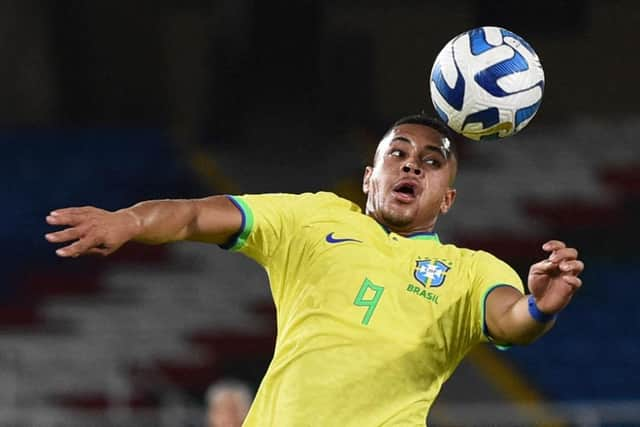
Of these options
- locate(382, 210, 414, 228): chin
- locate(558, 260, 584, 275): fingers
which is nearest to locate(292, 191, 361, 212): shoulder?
locate(382, 210, 414, 228): chin

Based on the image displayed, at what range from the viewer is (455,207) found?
15.8m

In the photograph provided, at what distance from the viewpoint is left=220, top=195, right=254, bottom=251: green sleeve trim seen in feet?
15.1

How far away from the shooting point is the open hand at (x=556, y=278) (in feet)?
13.7

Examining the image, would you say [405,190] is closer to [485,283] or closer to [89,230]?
[485,283]

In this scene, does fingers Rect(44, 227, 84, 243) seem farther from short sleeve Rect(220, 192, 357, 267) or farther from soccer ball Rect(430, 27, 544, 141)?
soccer ball Rect(430, 27, 544, 141)

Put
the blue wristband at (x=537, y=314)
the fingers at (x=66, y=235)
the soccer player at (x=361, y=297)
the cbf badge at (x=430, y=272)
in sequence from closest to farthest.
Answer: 1. the fingers at (x=66, y=235)
2. the blue wristband at (x=537, y=314)
3. the soccer player at (x=361, y=297)
4. the cbf badge at (x=430, y=272)

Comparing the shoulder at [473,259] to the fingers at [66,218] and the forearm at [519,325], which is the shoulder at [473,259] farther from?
the fingers at [66,218]

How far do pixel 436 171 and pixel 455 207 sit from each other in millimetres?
10842

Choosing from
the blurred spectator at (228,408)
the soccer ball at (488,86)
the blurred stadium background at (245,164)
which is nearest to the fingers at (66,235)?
the soccer ball at (488,86)

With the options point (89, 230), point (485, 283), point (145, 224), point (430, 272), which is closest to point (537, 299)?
→ point (485, 283)

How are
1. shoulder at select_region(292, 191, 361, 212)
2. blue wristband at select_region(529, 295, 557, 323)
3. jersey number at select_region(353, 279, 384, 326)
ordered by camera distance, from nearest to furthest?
blue wristband at select_region(529, 295, 557, 323) < jersey number at select_region(353, 279, 384, 326) < shoulder at select_region(292, 191, 361, 212)

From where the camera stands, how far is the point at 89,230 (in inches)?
157

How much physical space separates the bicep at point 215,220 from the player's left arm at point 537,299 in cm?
90

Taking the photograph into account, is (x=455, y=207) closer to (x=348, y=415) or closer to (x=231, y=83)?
(x=231, y=83)
